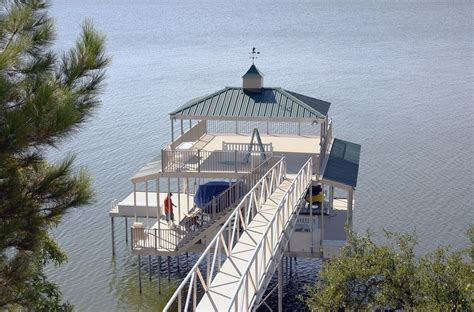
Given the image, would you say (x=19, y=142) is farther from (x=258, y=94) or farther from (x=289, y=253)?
(x=258, y=94)

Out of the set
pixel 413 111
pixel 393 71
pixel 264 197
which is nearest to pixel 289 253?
pixel 264 197

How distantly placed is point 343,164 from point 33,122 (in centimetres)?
1636

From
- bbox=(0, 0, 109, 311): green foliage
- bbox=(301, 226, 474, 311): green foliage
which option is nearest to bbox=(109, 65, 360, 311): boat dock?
bbox=(301, 226, 474, 311): green foliage

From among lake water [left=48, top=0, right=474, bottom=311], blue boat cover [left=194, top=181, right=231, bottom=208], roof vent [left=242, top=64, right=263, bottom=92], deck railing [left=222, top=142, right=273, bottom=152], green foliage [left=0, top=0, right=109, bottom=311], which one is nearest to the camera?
green foliage [left=0, top=0, right=109, bottom=311]

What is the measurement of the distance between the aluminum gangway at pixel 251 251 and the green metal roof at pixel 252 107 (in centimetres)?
216

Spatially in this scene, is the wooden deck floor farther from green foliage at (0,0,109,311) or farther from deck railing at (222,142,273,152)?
deck railing at (222,142,273,152)

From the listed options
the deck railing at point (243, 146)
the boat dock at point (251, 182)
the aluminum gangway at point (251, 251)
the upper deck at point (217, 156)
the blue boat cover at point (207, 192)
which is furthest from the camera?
the deck railing at point (243, 146)

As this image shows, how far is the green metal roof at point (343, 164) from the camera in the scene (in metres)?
25.5

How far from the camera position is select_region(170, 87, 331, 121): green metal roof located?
26.5 metres

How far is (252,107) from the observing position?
2700 centimetres

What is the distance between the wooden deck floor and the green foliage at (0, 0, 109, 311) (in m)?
3.03

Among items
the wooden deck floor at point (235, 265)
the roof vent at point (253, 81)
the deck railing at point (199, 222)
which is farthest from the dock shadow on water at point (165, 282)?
the roof vent at point (253, 81)

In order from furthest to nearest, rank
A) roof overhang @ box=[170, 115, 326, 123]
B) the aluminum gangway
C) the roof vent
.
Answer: the roof vent
roof overhang @ box=[170, 115, 326, 123]
the aluminum gangway

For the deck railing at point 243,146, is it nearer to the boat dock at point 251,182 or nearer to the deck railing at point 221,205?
the boat dock at point 251,182
